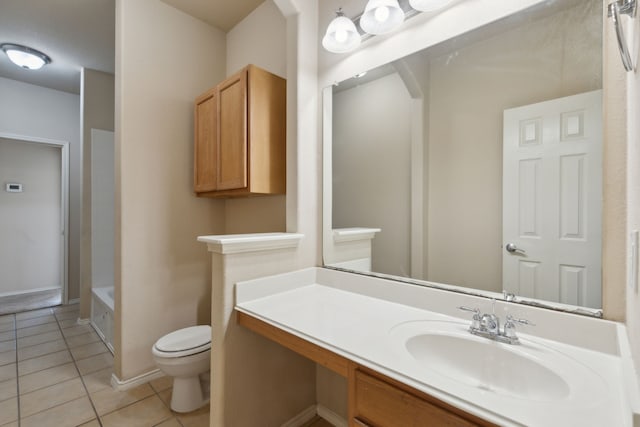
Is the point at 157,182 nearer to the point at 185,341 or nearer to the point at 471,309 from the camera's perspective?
the point at 185,341

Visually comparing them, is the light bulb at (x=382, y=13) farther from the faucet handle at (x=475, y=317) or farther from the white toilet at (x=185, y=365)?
the white toilet at (x=185, y=365)

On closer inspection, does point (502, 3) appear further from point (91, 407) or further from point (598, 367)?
point (91, 407)

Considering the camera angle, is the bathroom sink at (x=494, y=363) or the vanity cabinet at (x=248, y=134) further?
the vanity cabinet at (x=248, y=134)

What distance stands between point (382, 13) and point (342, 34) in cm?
25

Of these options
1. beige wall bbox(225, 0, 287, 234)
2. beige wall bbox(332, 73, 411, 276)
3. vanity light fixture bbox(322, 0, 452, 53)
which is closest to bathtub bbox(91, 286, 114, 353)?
beige wall bbox(225, 0, 287, 234)

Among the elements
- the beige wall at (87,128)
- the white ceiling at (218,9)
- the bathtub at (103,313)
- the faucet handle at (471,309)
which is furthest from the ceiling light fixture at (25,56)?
the faucet handle at (471,309)

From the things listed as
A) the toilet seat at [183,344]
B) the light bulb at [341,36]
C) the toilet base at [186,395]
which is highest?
the light bulb at [341,36]

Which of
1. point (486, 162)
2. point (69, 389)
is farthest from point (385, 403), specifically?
point (69, 389)

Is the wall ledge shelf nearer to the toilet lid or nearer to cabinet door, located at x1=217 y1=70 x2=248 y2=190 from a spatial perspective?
cabinet door, located at x1=217 y1=70 x2=248 y2=190

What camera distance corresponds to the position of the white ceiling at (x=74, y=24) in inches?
90.2

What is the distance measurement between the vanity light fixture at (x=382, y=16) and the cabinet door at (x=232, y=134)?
0.82 metres

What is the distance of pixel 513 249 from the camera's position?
119 centimetres

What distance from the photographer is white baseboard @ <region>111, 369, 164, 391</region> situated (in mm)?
2043

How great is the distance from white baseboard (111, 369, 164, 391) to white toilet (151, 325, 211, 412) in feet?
1.30
